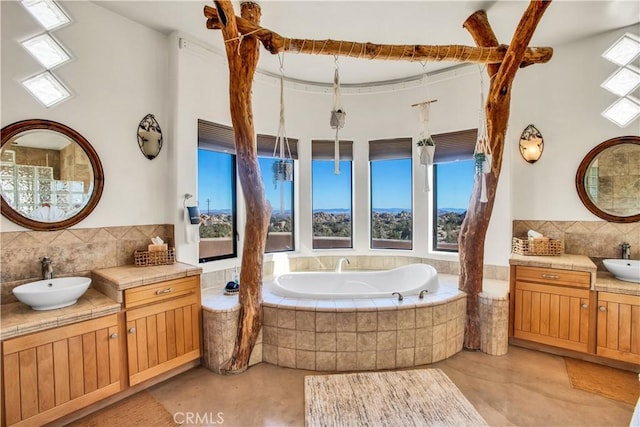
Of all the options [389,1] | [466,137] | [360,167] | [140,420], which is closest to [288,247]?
[360,167]

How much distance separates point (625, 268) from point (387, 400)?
2.38 metres

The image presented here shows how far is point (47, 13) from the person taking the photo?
2268 mm

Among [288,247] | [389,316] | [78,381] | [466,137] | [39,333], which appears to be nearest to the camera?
→ [39,333]

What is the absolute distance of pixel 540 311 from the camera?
284 centimetres

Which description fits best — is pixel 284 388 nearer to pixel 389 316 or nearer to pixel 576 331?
pixel 389 316

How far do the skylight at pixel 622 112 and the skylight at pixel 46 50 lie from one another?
4904 millimetres

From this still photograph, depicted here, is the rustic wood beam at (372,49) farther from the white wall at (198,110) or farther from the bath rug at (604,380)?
the bath rug at (604,380)

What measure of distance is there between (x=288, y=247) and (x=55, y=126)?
2.63 meters

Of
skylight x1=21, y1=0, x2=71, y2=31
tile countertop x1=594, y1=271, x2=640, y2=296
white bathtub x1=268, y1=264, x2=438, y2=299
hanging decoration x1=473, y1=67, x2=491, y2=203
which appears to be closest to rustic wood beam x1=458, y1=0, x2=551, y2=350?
hanging decoration x1=473, y1=67, x2=491, y2=203

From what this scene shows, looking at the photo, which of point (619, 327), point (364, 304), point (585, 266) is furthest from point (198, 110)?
point (619, 327)

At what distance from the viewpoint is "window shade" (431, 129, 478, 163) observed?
352cm

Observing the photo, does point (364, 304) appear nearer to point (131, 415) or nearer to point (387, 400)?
point (387, 400)

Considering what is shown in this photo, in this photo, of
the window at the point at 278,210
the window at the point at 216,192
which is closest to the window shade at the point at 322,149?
the window at the point at 278,210

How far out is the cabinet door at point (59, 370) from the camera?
67.9 inches
